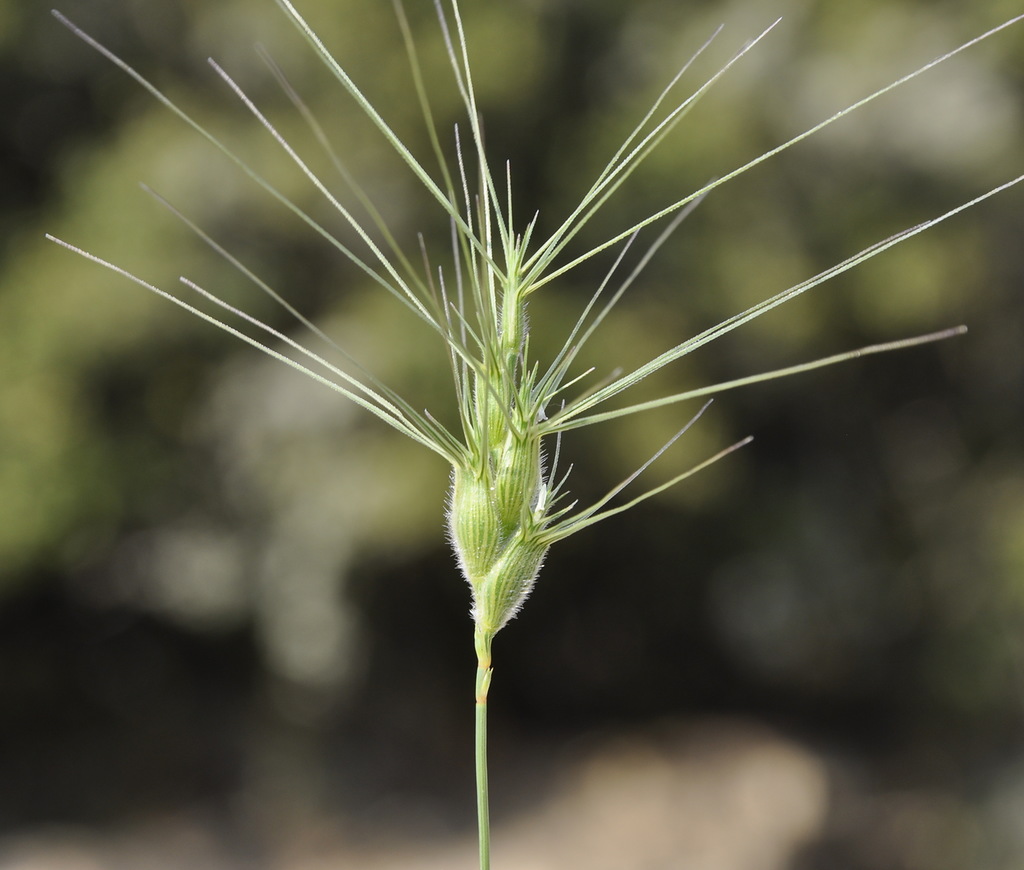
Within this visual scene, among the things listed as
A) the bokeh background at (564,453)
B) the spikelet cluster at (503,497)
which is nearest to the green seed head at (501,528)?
the spikelet cluster at (503,497)

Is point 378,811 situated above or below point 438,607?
below

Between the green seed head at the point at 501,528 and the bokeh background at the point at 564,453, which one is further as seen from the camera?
the bokeh background at the point at 564,453

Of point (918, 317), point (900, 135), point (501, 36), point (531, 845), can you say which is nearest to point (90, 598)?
point (531, 845)

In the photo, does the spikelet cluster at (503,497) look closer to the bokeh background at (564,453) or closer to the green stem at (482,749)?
the green stem at (482,749)

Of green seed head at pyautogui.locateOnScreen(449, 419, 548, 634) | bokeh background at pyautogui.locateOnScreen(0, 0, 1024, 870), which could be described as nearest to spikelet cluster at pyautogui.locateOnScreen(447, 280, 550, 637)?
green seed head at pyautogui.locateOnScreen(449, 419, 548, 634)

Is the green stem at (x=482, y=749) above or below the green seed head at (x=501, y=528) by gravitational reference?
below

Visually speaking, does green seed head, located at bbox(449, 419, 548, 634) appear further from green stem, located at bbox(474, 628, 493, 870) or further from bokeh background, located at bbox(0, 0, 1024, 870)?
bokeh background, located at bbox(0, 0, 1024, 870)

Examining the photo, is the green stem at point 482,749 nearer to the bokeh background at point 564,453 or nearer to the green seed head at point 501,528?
the green seed head at point 501,528

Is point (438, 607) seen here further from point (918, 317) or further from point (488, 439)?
point (488, 439)
